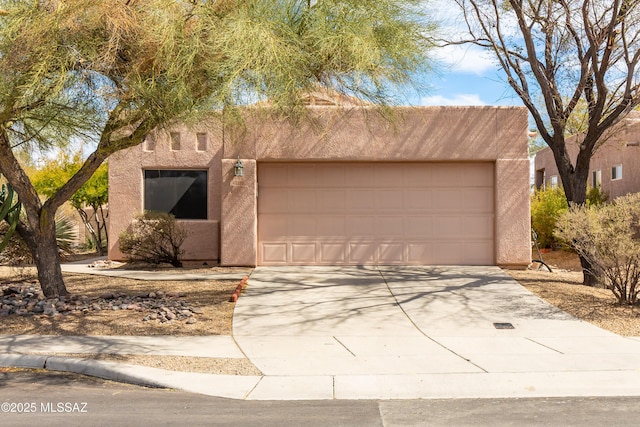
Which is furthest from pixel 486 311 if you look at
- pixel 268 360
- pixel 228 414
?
pixel 228 414

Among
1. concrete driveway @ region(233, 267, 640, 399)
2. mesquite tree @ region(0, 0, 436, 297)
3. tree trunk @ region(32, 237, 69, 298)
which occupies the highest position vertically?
mesquite tree @ region(0, 0, 436, 297)

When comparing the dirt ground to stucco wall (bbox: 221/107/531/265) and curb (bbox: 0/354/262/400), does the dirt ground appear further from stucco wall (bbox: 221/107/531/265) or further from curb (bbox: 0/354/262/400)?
stucco wall (bbox: 221/107/531/265)

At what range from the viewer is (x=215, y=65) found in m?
9.00

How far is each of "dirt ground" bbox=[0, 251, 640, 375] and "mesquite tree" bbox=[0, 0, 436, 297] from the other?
2.29m

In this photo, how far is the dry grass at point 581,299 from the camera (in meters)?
9.88

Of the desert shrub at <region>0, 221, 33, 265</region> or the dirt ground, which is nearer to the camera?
the dirt ground

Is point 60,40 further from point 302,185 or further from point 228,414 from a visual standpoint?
point 302,185

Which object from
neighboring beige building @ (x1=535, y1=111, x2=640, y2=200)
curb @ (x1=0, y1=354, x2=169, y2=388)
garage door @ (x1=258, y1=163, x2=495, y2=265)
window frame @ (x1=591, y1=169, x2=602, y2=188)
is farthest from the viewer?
window frame @ (x1=591, y1=169, x2=602, y2=188)

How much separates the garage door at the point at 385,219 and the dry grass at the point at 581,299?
1.68 meters

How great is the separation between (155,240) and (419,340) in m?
8.28

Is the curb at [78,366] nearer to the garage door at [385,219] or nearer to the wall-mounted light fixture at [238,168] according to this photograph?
the wall-mounted light fixture at [238,168]

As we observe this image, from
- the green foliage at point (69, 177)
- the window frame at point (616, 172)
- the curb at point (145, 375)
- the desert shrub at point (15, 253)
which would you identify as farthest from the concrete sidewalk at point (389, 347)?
the window frame at point (616, 172)

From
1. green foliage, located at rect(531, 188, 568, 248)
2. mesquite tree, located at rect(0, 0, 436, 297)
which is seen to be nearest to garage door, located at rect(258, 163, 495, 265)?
mesquite tree, located at rect(0, 0, 436, 297)

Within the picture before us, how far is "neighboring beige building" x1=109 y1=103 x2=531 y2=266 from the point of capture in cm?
1469
